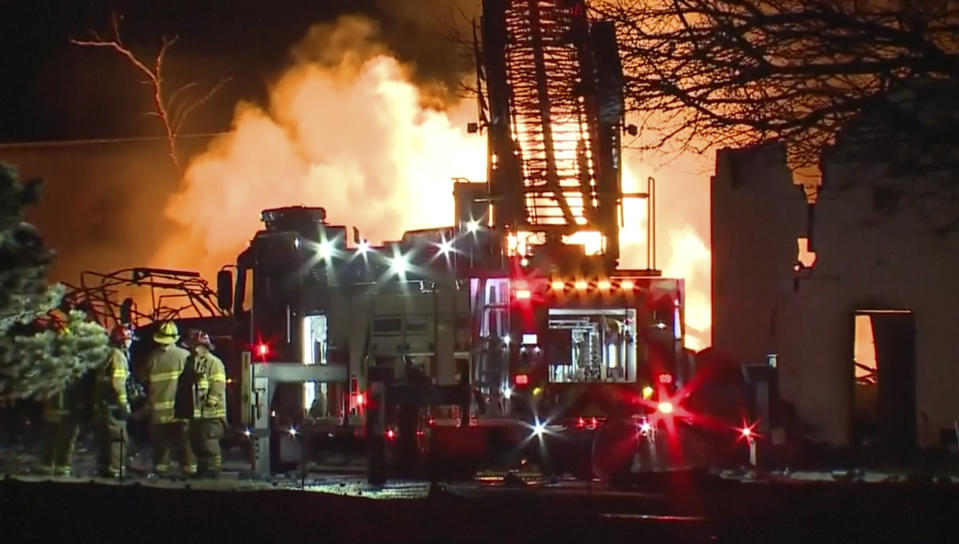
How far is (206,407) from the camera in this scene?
1384 centimetres

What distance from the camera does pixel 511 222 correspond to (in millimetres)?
14539

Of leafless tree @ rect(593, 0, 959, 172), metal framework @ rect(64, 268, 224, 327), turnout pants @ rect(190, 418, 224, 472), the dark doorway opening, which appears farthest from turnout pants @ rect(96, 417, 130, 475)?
the dark doorway opening

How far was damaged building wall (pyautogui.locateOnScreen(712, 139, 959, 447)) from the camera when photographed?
1827 centimetres

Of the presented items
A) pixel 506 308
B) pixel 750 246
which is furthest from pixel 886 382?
pixel 506 308

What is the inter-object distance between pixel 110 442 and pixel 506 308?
14.5 feet

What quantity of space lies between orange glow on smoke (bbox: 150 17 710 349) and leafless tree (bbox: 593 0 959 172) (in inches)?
455

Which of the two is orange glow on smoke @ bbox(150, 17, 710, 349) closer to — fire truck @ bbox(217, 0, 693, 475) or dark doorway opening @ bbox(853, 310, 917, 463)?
dark doorway opening @ bbox(853, 310, 917, 463)

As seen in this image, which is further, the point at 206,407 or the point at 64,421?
the point at 64,421

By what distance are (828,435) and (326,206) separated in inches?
450

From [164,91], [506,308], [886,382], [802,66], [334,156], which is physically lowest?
[886,382]

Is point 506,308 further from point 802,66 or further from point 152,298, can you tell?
point 152,298

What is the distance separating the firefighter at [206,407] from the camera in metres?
13.9

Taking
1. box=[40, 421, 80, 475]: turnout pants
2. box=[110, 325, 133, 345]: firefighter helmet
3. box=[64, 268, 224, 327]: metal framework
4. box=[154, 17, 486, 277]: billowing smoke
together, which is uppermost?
box=[154, 17, 486, 277]: billowing smoke

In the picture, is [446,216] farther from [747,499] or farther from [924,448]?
[747,499]
